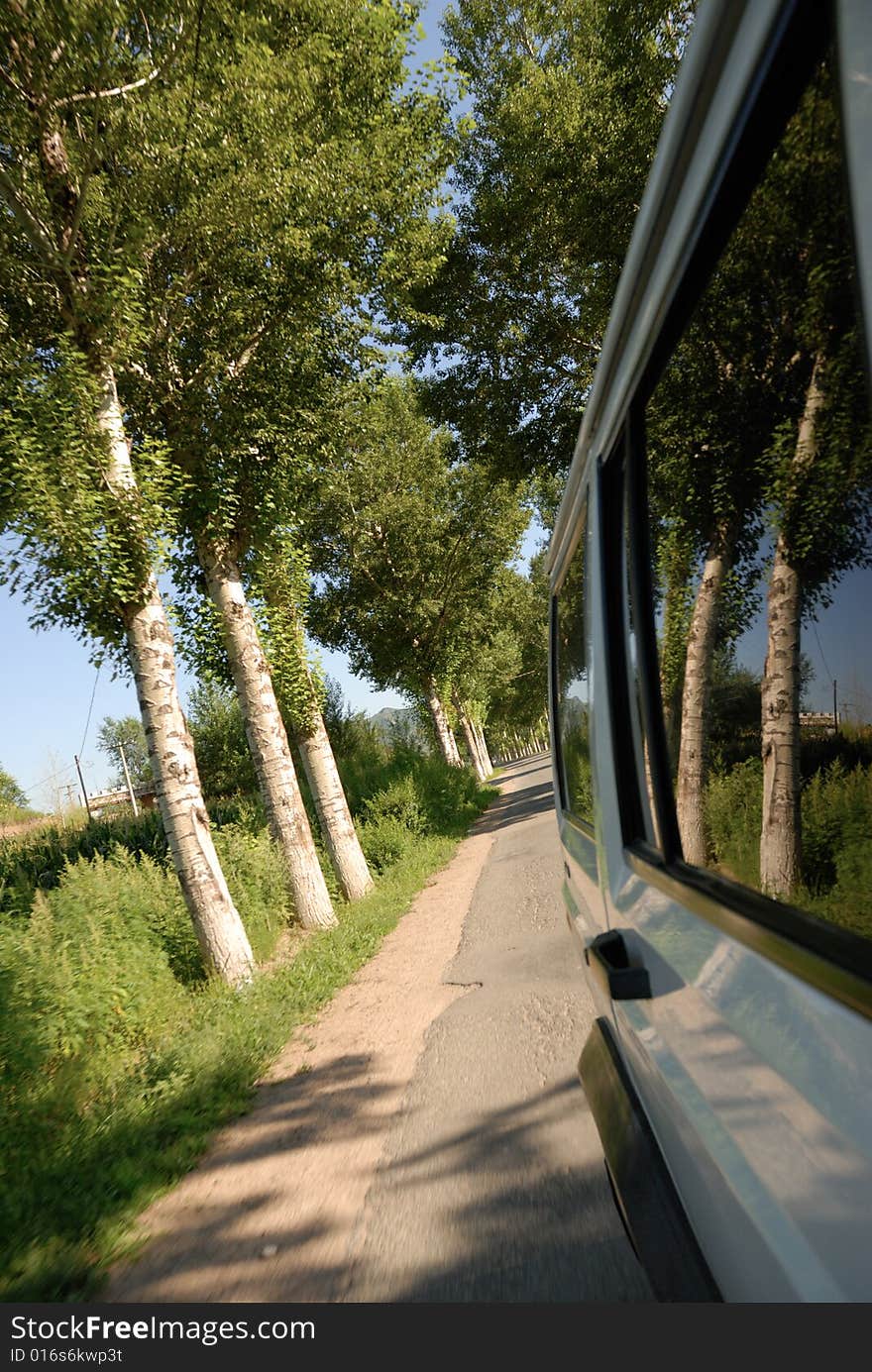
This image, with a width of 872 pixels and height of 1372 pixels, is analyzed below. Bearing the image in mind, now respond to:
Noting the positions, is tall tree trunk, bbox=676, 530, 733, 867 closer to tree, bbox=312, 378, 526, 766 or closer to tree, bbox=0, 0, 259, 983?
tree, bbox=0, 0, 259, 983

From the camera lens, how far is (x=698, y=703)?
59.9 inches

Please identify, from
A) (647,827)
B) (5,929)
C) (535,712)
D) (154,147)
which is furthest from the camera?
(535,712)

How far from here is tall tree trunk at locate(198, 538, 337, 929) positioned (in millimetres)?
10656

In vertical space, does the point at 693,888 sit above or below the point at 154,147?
below

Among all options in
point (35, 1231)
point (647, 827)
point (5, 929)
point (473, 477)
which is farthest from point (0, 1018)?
point (473, 477)

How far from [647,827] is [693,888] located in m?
0.46

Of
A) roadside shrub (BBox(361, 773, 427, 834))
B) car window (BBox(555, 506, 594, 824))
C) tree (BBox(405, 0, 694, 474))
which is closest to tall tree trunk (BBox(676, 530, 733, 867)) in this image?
car window (BBox(555, 506, 594, 824))

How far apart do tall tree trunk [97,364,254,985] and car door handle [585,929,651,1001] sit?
21.5ft

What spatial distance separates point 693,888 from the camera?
1413 millimetres

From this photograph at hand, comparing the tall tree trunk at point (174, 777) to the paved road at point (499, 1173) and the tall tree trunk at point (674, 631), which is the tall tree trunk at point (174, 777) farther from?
the tall tree trunk at point (674, 631)

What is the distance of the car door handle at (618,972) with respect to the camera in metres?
1.65

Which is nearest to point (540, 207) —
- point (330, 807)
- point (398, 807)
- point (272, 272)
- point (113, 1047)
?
point (272, 272)

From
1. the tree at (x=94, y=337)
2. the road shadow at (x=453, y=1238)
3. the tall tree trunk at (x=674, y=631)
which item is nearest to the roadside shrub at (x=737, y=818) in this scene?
the tall tree trunk at (x=674, y=631)

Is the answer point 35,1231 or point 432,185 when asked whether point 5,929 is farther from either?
point 432,185
